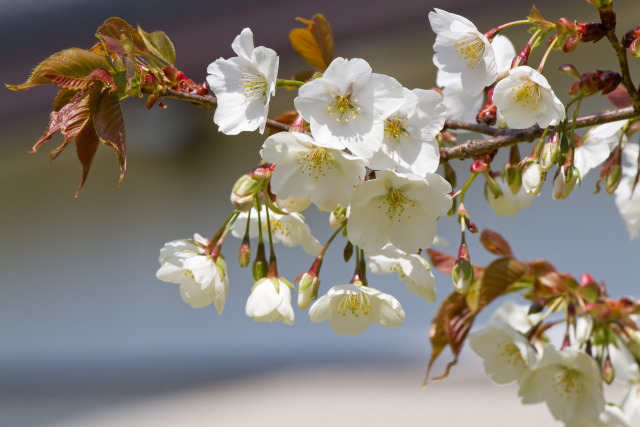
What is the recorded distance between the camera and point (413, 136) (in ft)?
1.75

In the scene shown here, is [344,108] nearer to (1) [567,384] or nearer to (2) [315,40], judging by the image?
(2) [315,40]

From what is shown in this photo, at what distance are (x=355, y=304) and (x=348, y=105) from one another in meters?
0.19

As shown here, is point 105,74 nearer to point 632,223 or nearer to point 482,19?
point 632,223

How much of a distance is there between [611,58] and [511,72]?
6.54ft

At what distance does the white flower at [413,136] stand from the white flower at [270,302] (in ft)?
0.49

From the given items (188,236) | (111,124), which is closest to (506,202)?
(111,124)

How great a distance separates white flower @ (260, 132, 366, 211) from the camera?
517 mm

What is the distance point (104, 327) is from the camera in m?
3.56

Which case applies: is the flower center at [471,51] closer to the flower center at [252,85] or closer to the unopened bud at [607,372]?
the flower center at [252,85]

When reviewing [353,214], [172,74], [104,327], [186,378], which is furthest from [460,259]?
[104,327]

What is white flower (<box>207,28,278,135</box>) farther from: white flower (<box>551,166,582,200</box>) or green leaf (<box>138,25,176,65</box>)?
white flower (<box>551,166,582,200</box>)

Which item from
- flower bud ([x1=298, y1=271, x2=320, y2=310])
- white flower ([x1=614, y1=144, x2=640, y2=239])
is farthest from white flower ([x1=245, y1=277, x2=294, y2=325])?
white flower ([x1=614, y1=144, x2=640, y2=239])

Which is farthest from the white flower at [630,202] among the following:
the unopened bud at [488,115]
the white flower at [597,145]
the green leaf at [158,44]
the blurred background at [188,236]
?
the blurred background at [188,236]

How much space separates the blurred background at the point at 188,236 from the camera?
8.05 feet
